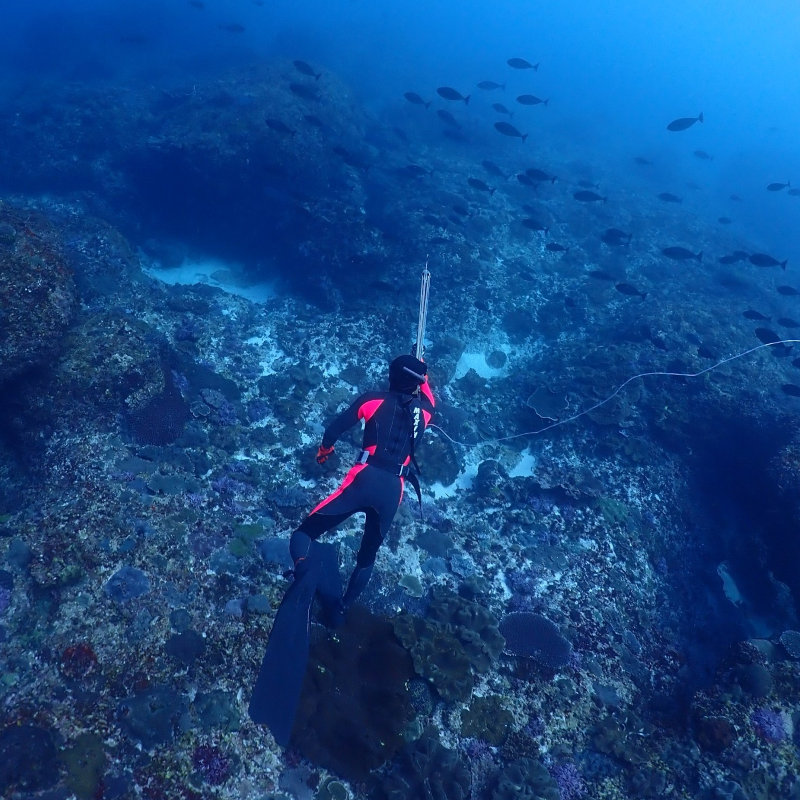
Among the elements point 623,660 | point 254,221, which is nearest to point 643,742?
point 623,660

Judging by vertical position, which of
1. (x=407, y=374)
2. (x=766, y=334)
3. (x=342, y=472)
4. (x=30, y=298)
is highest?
(x=407, y=374)

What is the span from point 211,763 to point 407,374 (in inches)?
170

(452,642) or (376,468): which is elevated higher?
(376,468)

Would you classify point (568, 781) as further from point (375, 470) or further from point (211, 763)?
point (375, 470)

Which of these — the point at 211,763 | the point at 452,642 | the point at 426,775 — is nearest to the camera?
the point at 211,763

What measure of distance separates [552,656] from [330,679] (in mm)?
3094

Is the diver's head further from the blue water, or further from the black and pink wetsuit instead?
the blue water

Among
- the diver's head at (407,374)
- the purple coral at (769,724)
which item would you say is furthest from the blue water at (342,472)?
the diver's head at (407,374)

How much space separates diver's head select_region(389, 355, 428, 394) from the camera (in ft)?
17.6

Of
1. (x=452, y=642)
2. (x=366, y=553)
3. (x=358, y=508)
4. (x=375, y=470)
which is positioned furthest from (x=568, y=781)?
(x=375, y=470)

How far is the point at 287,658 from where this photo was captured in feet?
16.3

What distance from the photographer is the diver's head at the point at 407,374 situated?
535cm

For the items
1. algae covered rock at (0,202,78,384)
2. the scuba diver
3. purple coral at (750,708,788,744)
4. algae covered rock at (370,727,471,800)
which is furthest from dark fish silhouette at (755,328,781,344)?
algae covered rock at (0,202,78,384)

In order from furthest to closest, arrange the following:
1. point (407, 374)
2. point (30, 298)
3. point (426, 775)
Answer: point (30, 298)
point (407, 374)
point (426, 775)
